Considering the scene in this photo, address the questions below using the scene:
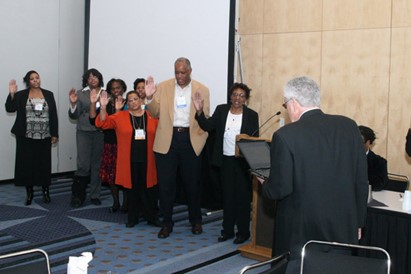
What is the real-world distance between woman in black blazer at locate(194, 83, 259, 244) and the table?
5.33ft

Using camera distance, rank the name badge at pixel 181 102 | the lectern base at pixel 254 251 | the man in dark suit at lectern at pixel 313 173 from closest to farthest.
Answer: the man in dark suit at lectern at pixel 313 173 < the lectern base at pixel 254 251 < the name badge at pixel 181 102

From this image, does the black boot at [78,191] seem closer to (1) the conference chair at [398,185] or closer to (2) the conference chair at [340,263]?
(1) the conference chair at [398,185]

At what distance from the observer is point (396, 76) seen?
17.8ft

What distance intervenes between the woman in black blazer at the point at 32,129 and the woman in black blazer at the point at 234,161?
2168 millimetres

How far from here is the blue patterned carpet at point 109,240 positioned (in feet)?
14.1

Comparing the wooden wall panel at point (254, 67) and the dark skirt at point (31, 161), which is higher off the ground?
the wooden wall panel at point (254, 67)

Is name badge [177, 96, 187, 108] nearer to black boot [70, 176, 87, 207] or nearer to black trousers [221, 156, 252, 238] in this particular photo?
black trousers [221, 156, 252, 238]

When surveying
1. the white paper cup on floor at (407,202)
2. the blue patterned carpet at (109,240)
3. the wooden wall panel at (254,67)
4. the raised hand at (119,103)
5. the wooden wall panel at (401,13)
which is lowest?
the blue patterned carpet at (109,240)

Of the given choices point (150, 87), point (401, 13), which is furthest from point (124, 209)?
point (401, 13)

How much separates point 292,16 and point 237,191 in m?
2.29

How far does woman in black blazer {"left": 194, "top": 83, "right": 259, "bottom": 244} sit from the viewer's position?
16.1 feet

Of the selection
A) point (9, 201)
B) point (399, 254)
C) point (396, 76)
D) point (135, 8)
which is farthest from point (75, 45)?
point (399, 254)

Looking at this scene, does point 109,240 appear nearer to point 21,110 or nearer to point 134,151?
point 134,151

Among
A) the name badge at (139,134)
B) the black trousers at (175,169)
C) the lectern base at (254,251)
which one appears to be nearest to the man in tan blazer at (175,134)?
the black trousers at (175,169)
